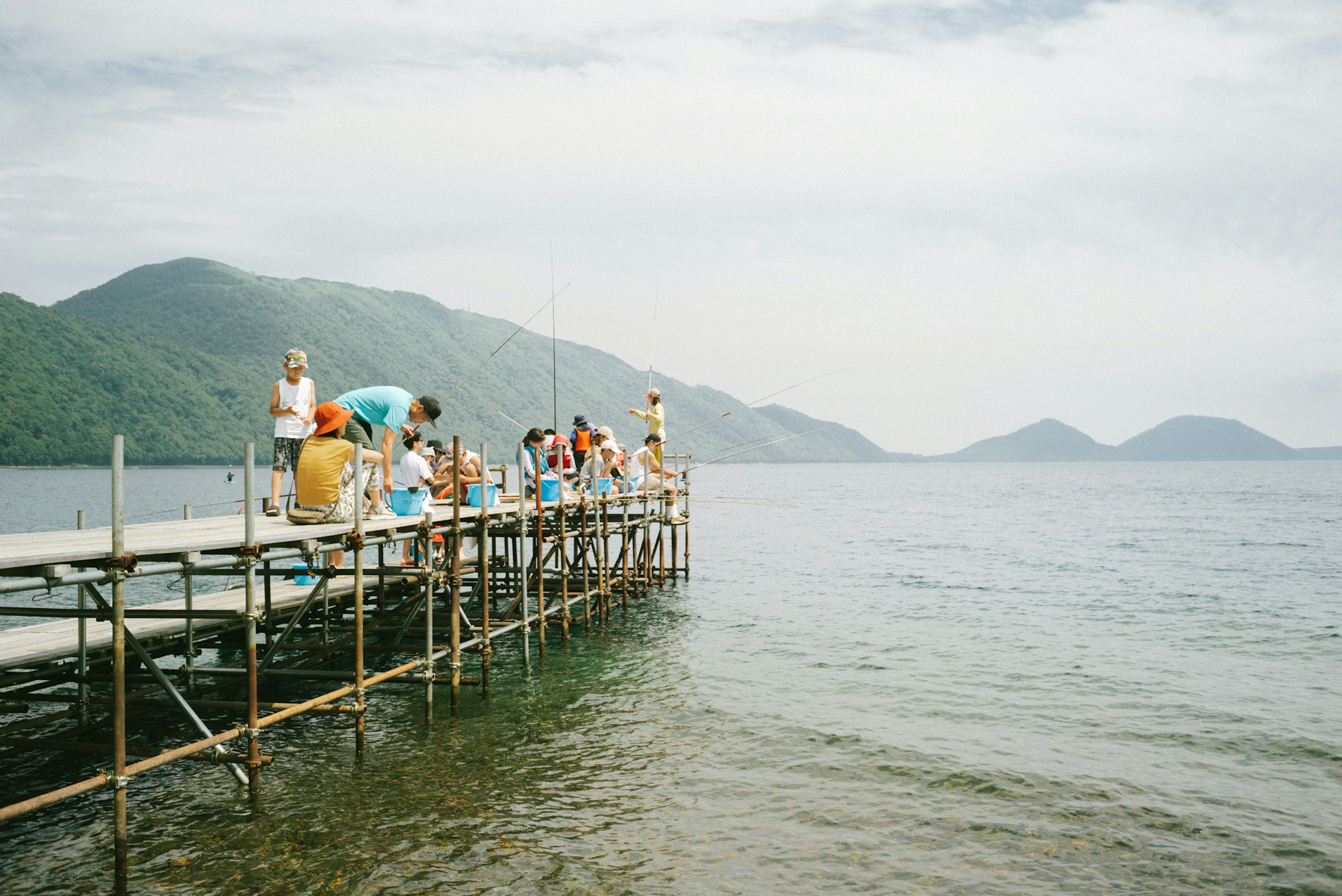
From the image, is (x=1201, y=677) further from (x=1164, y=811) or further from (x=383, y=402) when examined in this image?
(x=383, y=402)

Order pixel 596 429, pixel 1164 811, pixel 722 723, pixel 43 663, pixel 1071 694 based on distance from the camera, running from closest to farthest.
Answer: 1. pixel 1164 811
2. pixel 43 663
3. pixel 722 723
4. pixel 1071 694
5. pixel 596 429

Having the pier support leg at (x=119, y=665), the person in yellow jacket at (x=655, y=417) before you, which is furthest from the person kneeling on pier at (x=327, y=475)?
the person in yellow jacket at (x=655, y=417)

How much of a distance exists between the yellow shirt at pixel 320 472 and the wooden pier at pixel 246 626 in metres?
0.38

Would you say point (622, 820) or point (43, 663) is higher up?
point (43, 663)

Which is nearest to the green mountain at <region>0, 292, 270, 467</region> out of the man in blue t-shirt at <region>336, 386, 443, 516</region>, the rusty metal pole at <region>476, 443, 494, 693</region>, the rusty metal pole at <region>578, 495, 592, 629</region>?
the rusty metal pole at <region>578, 495, 592, 629</region>

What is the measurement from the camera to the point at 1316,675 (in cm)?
1706

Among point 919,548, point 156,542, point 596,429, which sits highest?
point 596,429

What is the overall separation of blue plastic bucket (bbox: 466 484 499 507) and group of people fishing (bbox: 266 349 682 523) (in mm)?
275

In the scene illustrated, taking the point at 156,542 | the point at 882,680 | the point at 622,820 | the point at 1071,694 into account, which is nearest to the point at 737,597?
the point at 882,680

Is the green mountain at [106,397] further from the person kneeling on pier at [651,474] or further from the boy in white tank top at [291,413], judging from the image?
the boy in white tank top at [291,413]

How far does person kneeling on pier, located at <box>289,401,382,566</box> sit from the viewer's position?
939cm

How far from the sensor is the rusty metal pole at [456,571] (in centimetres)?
1053

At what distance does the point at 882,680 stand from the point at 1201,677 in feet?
19.9

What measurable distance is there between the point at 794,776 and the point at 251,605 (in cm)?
634
